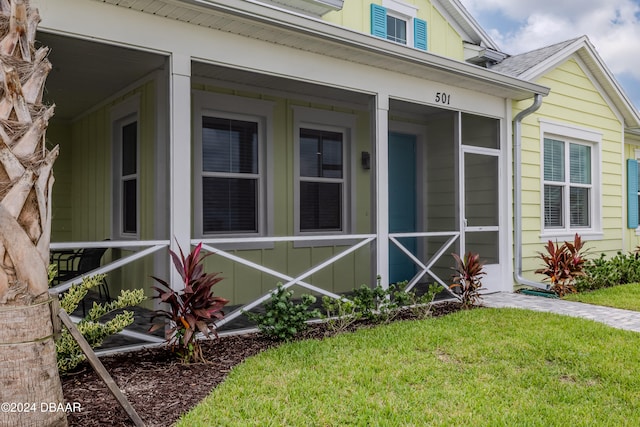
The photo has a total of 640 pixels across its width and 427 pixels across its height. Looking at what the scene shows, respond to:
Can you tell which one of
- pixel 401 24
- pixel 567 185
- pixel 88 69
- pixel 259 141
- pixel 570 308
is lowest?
pixel 570 308

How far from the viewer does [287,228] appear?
666 cm

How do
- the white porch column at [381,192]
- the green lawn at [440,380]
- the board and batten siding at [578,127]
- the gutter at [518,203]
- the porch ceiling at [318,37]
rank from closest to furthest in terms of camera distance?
the green lawn at [440,380], the porch ceiling at [318,37], the white porch column at [381,192], the gutter at [518,203], the board and batten siding at [578,127]

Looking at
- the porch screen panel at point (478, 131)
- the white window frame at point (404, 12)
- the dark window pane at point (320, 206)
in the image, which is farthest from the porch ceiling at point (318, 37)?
the white window frame at point (404, 12)

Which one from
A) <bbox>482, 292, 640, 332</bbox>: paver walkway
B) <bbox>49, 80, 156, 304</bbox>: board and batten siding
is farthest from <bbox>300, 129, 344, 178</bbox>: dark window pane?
<bbox>482, 292, 640, 332</bbox>: paver walkway

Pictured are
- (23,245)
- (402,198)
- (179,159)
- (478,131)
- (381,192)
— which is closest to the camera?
(23,245)

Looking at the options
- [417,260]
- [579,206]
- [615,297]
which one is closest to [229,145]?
[417,260]

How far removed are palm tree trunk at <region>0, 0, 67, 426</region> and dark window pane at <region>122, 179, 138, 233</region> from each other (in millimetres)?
3884

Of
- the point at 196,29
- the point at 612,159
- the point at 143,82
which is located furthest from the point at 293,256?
the point at 612,159

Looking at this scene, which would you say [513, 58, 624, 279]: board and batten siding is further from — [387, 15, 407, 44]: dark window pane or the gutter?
[387, 15, 407, 44]: dark window pane

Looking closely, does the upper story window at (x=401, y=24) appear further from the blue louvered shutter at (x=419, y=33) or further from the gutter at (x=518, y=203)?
the gutter at (x=518, y=203)

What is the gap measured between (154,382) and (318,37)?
10.8 feet

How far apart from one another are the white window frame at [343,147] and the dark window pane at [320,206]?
0.07 meters

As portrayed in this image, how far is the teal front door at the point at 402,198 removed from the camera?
7.83 meters

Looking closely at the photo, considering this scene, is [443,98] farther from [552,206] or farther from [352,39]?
[552,206]
